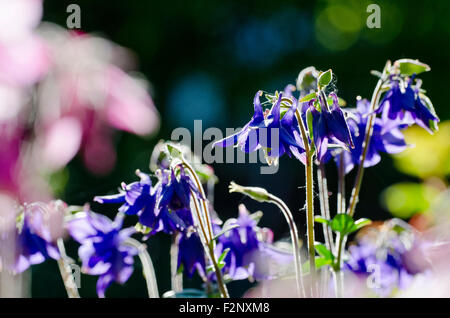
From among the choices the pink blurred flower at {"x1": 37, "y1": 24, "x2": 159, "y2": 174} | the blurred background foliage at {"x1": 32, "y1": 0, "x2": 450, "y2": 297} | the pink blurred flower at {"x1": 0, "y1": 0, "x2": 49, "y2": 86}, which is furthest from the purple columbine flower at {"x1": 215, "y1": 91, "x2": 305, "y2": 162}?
the blurred background foliage at {"x1": 32, "y1": 0, "x2": 450, "y2": 297}

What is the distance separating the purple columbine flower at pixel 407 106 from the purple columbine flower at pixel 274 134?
7.4 inches

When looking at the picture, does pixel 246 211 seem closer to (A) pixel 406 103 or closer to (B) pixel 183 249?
(B) pixel 183 249

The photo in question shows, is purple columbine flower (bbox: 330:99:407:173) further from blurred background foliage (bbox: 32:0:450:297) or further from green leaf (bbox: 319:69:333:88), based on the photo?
blurred background foliage (bbox: 32:0:450:297)

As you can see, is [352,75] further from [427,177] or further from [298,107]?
[298,107]

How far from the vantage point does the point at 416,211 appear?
1.15 metres

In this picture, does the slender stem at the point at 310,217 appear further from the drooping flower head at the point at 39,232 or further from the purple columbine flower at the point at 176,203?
the drooping flower head at the point at 39,232

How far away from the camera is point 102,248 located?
82cm

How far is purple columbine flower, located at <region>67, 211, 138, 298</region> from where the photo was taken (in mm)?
811

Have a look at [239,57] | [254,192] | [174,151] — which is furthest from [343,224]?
[239,57]

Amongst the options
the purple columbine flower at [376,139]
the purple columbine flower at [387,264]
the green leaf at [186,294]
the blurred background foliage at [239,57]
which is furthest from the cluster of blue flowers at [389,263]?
the blurred background foliage at [239,57]

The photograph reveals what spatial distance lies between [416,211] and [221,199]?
114cm

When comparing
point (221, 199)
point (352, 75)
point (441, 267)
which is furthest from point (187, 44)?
point (441, 267)

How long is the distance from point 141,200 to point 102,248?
12 cm
